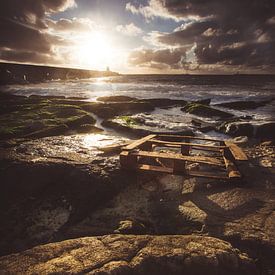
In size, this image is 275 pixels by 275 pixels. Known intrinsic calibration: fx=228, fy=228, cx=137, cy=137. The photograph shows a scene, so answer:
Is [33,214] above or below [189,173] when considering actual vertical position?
below

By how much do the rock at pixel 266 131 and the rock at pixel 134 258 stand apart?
8241mm

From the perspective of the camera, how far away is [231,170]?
4660 mm

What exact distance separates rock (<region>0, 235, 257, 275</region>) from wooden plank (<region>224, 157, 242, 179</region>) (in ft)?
6.04

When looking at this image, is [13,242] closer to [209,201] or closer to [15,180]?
[15,180]

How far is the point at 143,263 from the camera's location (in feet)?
7.83

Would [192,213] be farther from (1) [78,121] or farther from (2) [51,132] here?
(1) [78,121]

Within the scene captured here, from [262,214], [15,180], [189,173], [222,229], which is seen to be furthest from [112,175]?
[262,214]

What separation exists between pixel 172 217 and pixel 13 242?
2.39 m

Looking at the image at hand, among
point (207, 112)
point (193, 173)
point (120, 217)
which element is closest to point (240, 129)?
point (207, 112)

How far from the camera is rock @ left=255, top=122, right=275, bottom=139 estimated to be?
9.62 m

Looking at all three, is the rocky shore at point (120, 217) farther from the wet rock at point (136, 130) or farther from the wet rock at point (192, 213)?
the wet rock at point (136, 130)

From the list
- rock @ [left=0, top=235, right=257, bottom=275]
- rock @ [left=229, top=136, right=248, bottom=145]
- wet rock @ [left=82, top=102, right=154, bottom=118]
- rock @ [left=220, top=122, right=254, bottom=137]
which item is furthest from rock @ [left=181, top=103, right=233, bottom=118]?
rock @ [left=0, top=235, right=257, bottom=275]

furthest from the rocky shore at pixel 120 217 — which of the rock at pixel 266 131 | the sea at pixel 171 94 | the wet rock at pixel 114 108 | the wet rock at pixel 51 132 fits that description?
the wet rock at pixel 114 108

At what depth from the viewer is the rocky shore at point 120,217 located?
2432 mm
